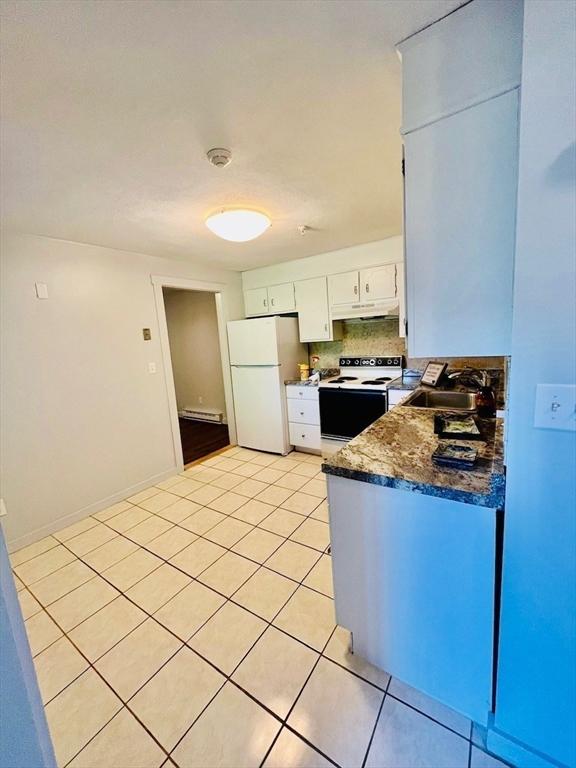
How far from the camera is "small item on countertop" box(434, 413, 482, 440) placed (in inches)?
54.4

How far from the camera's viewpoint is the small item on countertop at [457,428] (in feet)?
4.53

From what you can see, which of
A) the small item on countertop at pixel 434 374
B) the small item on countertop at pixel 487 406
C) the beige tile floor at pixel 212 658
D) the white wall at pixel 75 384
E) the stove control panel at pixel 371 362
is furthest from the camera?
the stove control panel at pixel 371 362

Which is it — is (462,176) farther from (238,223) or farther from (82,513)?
(82,513)

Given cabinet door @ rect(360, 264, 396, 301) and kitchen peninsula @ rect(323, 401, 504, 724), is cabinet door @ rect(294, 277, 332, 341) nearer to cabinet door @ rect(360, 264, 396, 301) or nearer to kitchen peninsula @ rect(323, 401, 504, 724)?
cabinet door @ rect(360, 264, 396, 301)

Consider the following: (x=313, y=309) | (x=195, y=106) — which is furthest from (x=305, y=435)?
(x=195, y=106)

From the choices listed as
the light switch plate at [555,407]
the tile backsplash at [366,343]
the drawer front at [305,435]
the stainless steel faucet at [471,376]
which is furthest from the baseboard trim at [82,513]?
the light switch plate at [555,407]

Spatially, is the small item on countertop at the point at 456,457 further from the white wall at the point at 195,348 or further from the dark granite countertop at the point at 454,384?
the white wall at the point at 195,348

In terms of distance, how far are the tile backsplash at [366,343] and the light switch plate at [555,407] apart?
8.19 ft

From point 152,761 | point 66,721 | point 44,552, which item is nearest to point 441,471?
point 152,761

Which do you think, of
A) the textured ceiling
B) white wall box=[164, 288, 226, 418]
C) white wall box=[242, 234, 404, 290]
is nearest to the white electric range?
white wall box=[242, 234, 404, 290]

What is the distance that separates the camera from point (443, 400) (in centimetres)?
237

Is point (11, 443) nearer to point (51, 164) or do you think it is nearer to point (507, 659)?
point (51, 164)

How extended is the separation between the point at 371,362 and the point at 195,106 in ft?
9.19

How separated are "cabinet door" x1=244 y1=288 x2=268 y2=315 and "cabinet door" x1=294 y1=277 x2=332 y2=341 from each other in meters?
0.50
